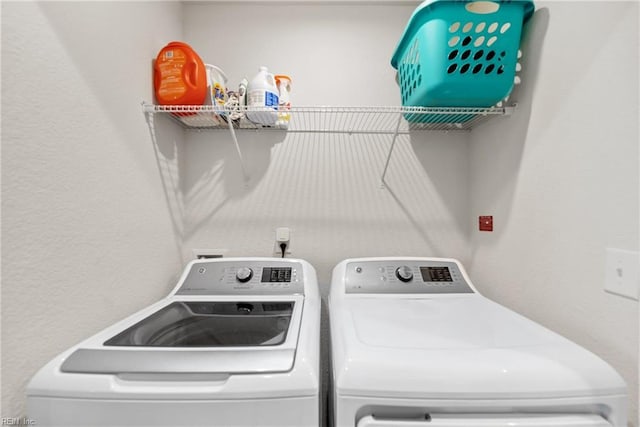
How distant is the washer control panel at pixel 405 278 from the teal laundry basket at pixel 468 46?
0.77 m

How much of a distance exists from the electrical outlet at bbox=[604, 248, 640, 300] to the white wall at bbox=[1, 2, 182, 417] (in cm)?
156

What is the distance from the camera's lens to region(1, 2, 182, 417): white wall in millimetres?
696

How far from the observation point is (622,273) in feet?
2.54

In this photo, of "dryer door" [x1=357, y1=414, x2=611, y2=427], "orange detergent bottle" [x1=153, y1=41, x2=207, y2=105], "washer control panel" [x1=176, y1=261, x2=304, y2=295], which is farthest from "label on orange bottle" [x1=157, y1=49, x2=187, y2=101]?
"dryer door" [x1=357, y1=414, x2=611, y2=427]

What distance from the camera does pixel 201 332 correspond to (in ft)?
3.12

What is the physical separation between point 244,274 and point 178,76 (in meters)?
0.94

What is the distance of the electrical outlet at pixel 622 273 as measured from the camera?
74cm

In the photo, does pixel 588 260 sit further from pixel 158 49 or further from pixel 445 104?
pixel 158 49

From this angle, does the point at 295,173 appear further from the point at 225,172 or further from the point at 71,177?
the point at 71,177

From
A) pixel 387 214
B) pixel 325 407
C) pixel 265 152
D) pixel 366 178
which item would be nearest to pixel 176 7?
pixel 265 152

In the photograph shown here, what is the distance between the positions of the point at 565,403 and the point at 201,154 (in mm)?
1786

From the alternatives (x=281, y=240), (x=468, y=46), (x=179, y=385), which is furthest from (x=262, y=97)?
(x=179, y=385)

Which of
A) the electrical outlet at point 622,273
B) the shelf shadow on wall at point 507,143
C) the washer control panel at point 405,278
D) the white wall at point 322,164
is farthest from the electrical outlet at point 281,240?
the electrical outlet at point 622,273

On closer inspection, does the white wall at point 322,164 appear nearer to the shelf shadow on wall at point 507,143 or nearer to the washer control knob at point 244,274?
the shelf shadow on wall at point 507,143
